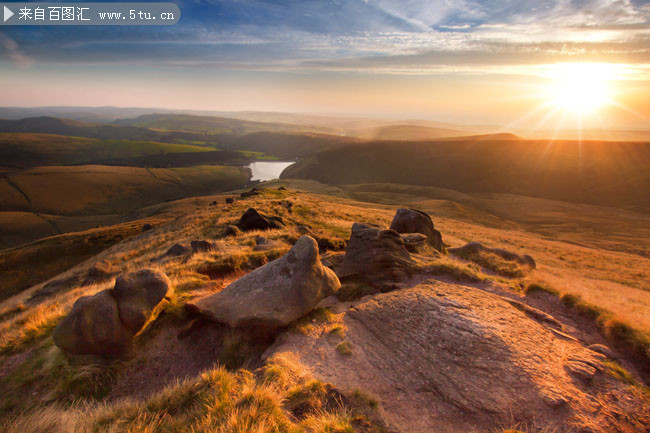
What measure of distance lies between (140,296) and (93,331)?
1413 millimetres

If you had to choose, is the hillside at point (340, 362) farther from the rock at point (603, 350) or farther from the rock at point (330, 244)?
the rock at point (330, 244)

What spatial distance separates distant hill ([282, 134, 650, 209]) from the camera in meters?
102

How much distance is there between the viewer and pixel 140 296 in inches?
358

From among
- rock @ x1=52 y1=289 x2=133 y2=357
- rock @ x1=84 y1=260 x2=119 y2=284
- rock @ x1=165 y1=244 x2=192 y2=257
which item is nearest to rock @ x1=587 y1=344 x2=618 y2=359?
rock @ x1=52 y1=289 x2=133 y2=357

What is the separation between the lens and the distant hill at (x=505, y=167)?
101938mm

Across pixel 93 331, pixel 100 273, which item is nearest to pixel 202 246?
pixel 100 273

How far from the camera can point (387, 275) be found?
1357 cm

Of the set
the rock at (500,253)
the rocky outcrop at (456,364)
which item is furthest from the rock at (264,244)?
the rock at (500,253)

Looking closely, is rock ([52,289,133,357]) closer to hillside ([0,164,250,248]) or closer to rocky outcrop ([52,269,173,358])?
rocky outcrop ([52,269,173,358])

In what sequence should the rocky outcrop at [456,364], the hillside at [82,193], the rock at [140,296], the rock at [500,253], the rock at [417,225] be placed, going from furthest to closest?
the hillside at [82,193] < the rock at [417,225] < the rock at [500,253] < the rock at [140,296] < the rocky outcrop at [456,364]

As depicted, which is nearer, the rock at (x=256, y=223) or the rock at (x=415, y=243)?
the rock at (x=415, y=243)

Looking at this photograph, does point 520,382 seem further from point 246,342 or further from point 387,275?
point 246,342

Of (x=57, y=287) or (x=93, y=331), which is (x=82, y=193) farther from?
(x=93, y=331)

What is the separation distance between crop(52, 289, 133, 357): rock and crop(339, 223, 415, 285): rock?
8840 mm
